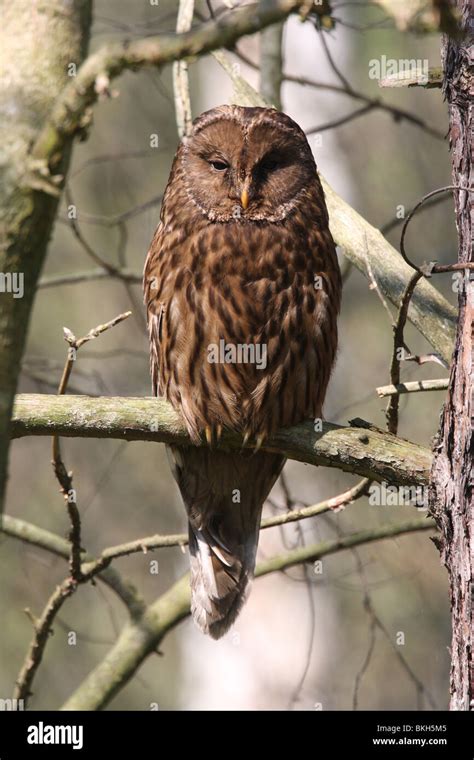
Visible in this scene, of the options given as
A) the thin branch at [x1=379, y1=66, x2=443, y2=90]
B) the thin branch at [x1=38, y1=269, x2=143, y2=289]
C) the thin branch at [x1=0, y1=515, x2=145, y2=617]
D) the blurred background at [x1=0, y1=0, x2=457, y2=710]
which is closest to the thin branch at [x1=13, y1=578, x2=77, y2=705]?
the thin branch at [x1=0, y1=515, x2=145, y2=617]

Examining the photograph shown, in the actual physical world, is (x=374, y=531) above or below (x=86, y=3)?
below

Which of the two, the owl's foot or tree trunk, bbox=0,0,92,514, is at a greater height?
tree trunk, bbox=0,0,92,514

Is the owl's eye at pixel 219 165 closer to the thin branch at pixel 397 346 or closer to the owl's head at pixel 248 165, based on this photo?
the owl's head at pixel 248 165

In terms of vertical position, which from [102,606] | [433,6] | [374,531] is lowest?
[102,606]

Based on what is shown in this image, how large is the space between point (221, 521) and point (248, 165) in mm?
1493

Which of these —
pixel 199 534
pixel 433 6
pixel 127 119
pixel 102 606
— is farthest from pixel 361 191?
pixel 433 6

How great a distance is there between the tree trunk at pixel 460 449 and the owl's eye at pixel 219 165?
1.16 meters

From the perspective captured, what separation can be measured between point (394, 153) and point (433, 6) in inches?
290

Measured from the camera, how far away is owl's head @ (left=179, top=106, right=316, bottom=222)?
357 cm

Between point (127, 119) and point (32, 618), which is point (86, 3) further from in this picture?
point (127, 119)

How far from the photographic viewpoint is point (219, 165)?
3.68 metres

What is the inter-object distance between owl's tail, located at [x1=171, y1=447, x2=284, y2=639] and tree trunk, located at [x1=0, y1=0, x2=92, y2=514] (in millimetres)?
2481

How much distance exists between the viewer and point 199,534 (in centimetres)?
411

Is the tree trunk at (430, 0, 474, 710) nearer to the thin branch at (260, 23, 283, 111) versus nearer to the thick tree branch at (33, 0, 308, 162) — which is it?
the thick tree branch at (33, 0, 308, 162)
